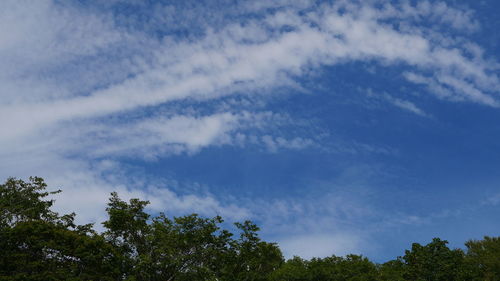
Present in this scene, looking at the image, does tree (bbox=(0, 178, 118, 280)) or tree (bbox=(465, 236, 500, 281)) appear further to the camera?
tree (bbox=(465, 236, 500, 281))

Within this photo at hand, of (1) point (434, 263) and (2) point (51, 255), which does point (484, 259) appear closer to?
(1) point (434, 263)

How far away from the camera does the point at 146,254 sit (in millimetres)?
28984

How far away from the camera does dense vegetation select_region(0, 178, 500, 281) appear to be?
86.5 ft

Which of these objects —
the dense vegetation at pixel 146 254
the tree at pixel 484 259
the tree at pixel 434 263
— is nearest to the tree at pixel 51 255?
the dense vegetation at pixel 146 254

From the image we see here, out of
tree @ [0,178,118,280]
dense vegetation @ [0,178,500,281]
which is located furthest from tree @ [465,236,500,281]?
tree @ [0,178,118,280]

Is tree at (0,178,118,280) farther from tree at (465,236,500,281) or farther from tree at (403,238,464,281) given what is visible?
tree at (465,236,500,281)

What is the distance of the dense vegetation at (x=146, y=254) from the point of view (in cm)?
2636

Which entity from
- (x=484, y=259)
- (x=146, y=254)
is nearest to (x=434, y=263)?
(x=484, y=259)

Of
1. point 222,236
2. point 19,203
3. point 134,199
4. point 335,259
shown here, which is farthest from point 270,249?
point 19,203

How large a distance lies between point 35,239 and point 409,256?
28.1 meters

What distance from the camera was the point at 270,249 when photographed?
142 feet

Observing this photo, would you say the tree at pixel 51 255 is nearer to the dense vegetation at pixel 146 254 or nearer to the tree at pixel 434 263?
the dense vegetation at pixel 146 254

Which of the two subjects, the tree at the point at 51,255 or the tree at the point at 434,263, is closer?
the tree at the point at 51,255

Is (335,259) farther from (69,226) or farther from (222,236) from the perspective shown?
(69,226)
